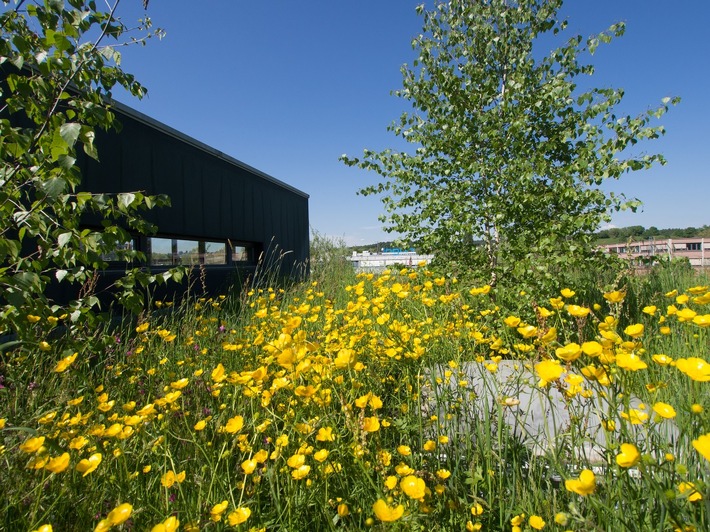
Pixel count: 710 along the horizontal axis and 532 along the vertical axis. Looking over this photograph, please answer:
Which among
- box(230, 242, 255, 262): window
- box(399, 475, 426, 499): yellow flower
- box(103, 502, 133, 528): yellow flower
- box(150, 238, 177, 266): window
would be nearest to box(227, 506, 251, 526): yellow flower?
box(103, 502, 133, 528): yellow flower

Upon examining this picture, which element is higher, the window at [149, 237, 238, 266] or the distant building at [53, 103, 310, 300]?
the distant building at [53, 103, 310, 300]

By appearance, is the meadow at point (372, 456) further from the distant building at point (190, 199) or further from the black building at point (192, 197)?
the black building at point (192, 197)

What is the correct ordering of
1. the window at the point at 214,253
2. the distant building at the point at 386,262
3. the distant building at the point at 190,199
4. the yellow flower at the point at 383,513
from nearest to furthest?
the yellow flower at the point at 383,513
the distant building at the point at 386,262
the distant building at the point at 190,199
the window at the point at 214,253

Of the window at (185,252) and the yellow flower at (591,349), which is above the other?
the window at (185,252)

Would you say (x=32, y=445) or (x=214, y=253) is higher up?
(x=214, y=253)

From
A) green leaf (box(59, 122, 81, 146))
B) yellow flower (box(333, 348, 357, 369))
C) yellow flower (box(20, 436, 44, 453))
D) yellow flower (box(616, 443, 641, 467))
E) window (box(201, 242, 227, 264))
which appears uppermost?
green leaf (box(59, 122, 81, 146))

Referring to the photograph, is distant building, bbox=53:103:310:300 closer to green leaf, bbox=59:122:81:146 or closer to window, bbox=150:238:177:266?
window, bbox=150:238:177:266

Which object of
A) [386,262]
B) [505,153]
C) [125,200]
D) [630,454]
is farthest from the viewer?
[386,262]

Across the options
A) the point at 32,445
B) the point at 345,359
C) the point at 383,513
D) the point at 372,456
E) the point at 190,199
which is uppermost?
the point at 190,199

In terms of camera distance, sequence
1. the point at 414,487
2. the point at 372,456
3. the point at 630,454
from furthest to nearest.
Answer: the point at 372,456 → the point at 414,487 → the point at 630,454

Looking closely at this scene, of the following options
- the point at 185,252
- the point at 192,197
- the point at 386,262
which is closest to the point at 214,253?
the point at 185,252

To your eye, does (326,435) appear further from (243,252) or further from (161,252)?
(243,252)

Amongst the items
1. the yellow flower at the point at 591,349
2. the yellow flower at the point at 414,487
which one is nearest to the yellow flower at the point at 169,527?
the yellow flower at the point at 414,487

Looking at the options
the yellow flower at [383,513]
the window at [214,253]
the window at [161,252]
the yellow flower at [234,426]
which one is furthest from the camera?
the window at [214,253]
